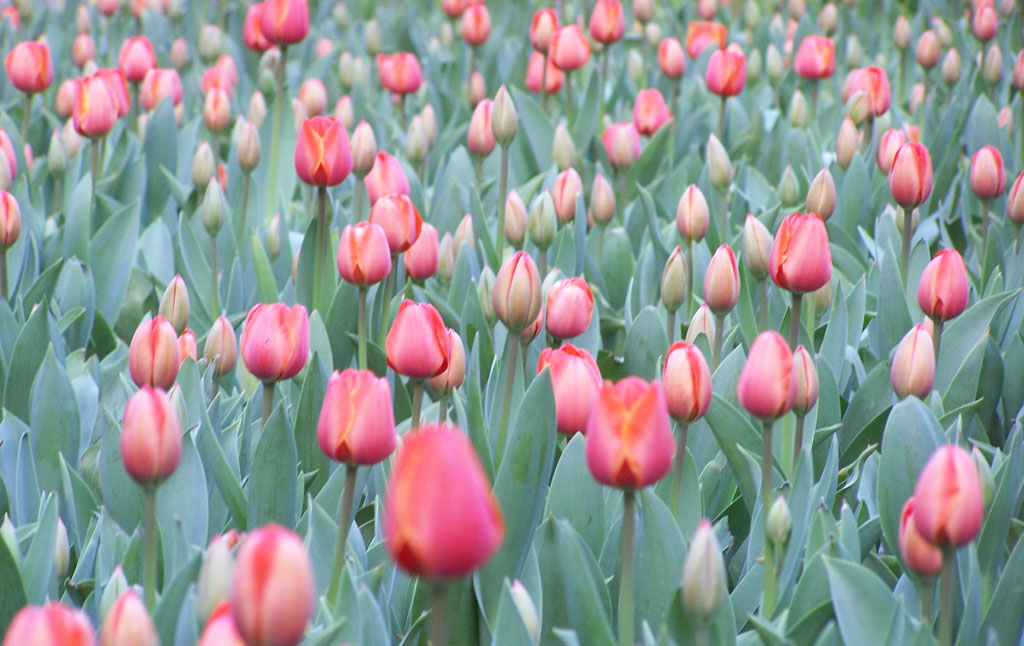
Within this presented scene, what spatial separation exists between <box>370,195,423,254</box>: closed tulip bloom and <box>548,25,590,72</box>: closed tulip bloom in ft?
4.22

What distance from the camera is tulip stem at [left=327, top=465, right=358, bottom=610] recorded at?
1195mm

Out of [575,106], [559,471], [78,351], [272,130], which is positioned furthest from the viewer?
[575,106]

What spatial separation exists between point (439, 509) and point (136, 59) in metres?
2.67

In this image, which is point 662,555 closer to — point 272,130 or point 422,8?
point 272,130

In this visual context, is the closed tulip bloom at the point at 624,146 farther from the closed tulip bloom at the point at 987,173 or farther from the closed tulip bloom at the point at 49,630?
the closed tulip bloom at the point at 49,630

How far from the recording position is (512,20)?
15.8 ft

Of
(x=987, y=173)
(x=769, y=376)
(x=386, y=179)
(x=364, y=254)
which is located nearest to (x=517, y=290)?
(x=364, y=254)

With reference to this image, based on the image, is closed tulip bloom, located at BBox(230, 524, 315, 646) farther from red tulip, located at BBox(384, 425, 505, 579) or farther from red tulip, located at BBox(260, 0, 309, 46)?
red tulip, located at BBox(260, 0, 309, 46)

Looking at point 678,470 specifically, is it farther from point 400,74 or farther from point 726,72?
point 400,74

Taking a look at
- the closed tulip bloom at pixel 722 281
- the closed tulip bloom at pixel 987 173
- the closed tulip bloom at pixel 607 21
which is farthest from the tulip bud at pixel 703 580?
the closed tulip bloom at pixel 607 21

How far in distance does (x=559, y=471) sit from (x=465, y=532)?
686mm

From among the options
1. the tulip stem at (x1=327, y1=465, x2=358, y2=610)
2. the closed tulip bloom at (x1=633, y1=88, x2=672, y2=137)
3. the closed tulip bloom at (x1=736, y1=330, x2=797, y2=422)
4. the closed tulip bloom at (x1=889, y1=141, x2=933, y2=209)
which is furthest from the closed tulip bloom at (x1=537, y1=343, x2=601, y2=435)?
the closed tulip bloom at (x1=633, y1=88, x2=672, y2=137)

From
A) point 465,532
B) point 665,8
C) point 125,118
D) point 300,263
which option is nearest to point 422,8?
point 665,8

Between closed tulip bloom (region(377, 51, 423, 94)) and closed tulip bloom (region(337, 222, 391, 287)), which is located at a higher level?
closed tulip bloom (region(337, 222, 391, 287))
